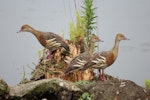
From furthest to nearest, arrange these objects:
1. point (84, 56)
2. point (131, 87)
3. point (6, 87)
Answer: point (84, 56), point (131, 87), point (6, 87)

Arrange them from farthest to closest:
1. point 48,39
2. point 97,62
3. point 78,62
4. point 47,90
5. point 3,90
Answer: point 48,39
point 78,62
point 97,62
point 47,90
point 3,90

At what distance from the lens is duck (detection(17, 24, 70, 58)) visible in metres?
10.1

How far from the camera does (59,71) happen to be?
34.1ft

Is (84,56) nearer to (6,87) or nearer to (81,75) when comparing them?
(81,75)

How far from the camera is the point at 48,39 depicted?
10.1 m

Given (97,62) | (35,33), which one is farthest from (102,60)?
(35,33)

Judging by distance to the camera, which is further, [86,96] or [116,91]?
[116,91]

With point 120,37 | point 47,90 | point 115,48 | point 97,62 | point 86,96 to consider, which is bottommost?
point 86,96

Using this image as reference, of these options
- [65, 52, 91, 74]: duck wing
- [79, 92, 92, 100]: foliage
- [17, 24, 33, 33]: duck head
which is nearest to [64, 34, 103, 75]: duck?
[65, 52, 91, 74]: duck wing

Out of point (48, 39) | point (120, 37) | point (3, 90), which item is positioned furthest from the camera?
point (48, 39)

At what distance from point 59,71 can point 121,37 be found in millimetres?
1508

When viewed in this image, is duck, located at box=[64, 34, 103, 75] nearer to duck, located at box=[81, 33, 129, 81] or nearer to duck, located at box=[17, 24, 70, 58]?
duck, located at box=[81, 33, 129, 81]

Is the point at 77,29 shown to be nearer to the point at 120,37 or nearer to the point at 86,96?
A: the point at 120,37

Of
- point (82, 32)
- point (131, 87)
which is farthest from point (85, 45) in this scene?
point (131, 87)
